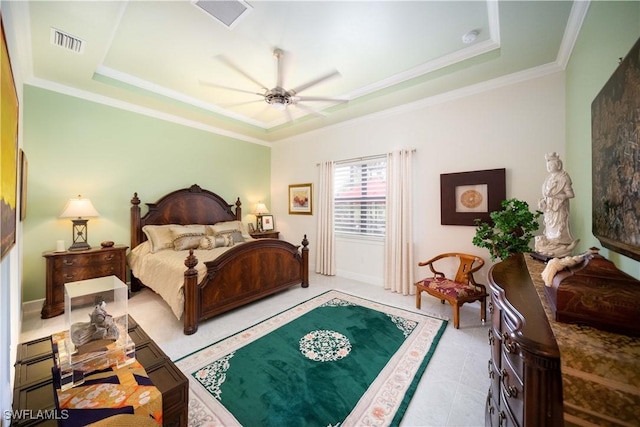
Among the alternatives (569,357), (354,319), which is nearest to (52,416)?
(569,357)

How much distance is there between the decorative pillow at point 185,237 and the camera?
140 inches

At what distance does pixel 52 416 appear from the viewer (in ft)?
3.01

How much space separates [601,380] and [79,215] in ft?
14.2

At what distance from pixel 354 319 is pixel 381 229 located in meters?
1.72

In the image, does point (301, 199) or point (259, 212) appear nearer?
point (301, 199)

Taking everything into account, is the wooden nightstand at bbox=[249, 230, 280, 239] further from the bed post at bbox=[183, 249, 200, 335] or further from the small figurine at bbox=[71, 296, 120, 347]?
the small figurine at bbox=[71, 296, 120, 347]

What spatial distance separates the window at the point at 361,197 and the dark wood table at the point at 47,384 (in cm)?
339

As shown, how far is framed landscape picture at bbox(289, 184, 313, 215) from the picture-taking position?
4.94 m

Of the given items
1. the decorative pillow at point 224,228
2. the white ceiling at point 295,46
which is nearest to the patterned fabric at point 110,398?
the white ceiling at point 295,46

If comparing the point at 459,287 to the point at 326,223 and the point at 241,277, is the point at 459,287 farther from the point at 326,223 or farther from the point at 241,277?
the point at 241,277

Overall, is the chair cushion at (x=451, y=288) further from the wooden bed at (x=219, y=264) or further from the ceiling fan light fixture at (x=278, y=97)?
the ceiling fan light fixture at (x=278, y=97)

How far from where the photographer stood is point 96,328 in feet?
4.19

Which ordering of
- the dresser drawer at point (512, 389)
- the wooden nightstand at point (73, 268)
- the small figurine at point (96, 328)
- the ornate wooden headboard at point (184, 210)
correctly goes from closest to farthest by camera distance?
the dresser drawer at point (512, 389), the small figurine at point (96, 328), the wooden nightstand at point (73, 268), the ornate wooden headboard at point (184, 210)

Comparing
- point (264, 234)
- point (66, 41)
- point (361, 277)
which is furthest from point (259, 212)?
point (66, 41)
